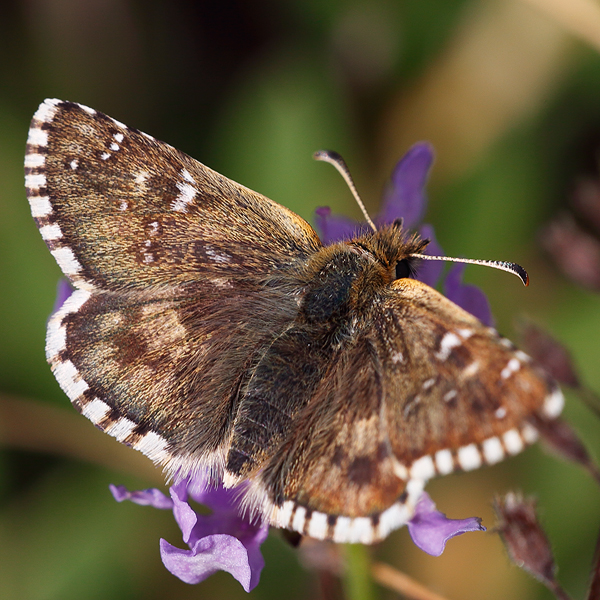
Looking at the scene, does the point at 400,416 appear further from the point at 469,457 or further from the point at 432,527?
the point at 432,527

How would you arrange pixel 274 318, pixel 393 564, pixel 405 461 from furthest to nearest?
1. pixel 393 564
2. pixel 274 318
3. pixel 405 461

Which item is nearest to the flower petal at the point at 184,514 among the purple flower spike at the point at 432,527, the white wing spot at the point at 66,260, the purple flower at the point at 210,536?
the purple flower at the point at 210,536

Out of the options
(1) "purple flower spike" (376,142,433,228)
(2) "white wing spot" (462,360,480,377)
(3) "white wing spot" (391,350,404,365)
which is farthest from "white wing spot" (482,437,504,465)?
(1) "purple flower spike" (376,142,433,228)

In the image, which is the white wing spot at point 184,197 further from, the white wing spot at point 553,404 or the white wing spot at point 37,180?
the white wing spot at point 553,404

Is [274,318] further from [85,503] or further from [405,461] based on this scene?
[85,503]

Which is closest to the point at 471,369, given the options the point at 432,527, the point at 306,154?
the point at 432,527

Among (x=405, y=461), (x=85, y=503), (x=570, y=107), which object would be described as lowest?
(x=85, y=503)

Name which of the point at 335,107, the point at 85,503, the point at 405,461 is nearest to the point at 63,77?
the point at 335,107
